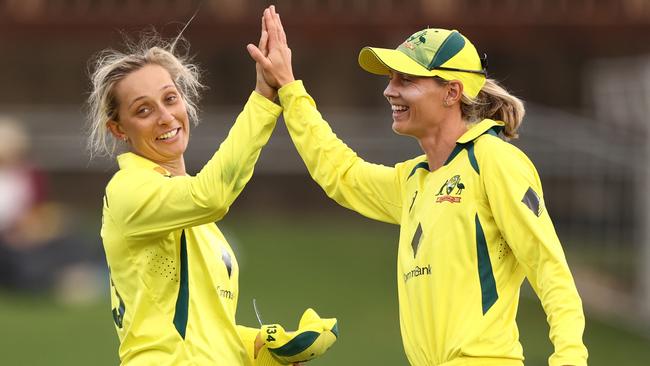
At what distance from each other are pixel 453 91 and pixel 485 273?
2.39ft

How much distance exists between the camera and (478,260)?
5.50 metres

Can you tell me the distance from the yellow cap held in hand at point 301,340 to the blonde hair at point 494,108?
0.99 metres

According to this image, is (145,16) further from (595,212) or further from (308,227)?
(595,212)

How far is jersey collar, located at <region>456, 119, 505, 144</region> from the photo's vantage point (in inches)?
221

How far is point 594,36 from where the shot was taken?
1440 cm

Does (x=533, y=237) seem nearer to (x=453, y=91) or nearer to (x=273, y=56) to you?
(x=453, y=91)

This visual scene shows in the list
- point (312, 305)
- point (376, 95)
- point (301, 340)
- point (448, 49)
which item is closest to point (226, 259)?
point (301, 340)

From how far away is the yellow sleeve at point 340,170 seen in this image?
19.9 ft

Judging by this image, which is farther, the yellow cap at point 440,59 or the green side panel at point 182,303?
the yellow cap at point 440,59

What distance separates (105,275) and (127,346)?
825cm

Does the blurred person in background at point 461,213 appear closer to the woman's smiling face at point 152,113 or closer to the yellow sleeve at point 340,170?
the yellow sleeve at point 340,170

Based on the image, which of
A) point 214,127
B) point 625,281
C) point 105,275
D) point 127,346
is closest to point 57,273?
point 105,275

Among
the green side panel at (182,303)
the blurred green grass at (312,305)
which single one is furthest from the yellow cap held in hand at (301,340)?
the blurred green grass at (312,305)

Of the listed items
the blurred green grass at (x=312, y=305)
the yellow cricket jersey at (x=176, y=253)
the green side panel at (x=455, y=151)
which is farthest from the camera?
the blurred green grass at (x=312, y=305)
